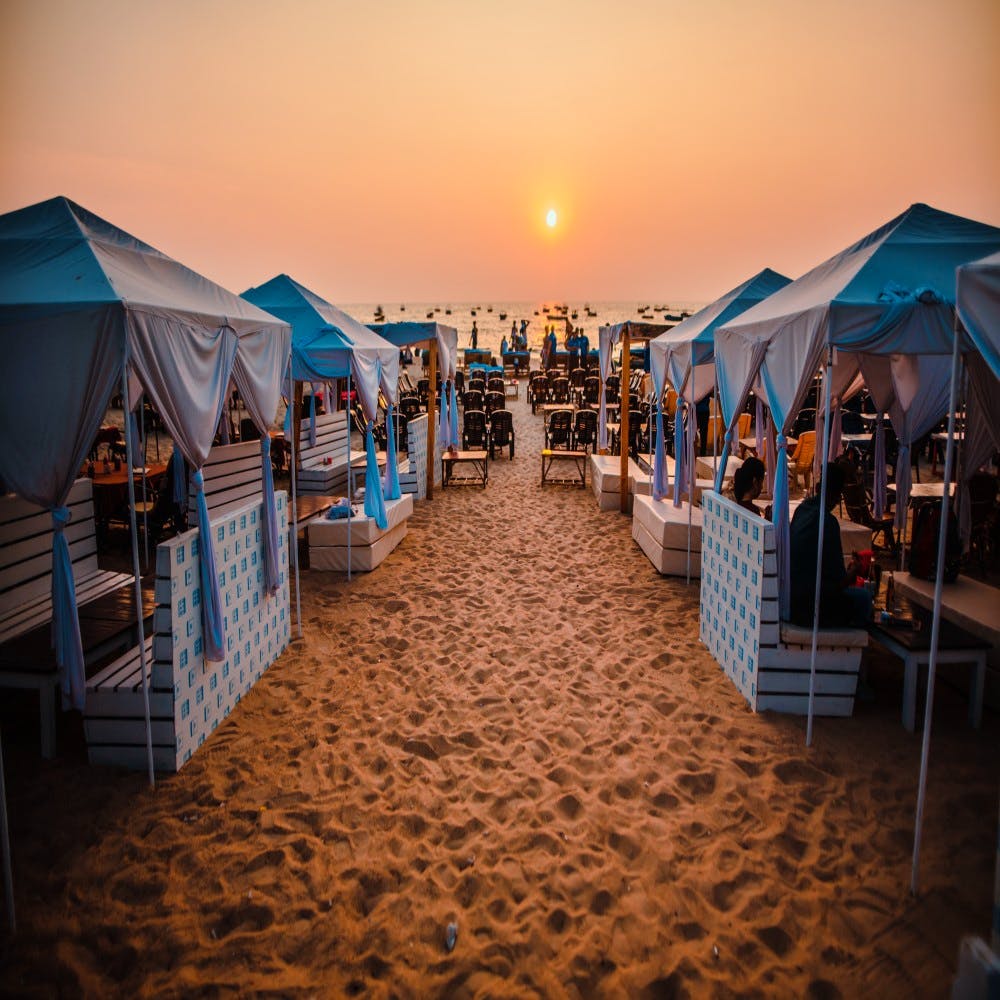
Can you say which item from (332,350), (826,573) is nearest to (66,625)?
(332,350)

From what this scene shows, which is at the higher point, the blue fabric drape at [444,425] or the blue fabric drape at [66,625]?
the blue fabric drape at [444,425]

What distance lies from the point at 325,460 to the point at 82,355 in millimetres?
7656

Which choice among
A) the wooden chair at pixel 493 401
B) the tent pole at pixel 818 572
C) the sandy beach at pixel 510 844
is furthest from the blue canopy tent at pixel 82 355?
the wooden chair at pixel 493 401

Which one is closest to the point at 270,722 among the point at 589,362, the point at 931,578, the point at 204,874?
the point at 204,874

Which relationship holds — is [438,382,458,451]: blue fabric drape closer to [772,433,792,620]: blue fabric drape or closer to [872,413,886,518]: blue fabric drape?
[872,413,886,518]: blue fabric drape

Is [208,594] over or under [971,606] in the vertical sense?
over

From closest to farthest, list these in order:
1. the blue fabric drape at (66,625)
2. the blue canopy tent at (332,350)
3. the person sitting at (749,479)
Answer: the blue fabric drape at (66,625)
the person sitting at (749,479)
the blue canopy tent at (332,350)

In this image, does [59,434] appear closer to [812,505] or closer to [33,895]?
[33,895]

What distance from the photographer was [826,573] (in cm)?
425

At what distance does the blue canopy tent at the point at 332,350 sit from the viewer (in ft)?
23.8

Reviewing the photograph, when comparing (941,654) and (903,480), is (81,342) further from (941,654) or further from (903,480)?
(903,480)

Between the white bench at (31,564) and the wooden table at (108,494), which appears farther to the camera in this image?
the wooden table at (108,494)

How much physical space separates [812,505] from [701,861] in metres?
2.46

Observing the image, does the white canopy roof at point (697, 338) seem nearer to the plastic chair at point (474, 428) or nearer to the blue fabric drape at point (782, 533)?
the blue fabric drape at point (782, 533)
